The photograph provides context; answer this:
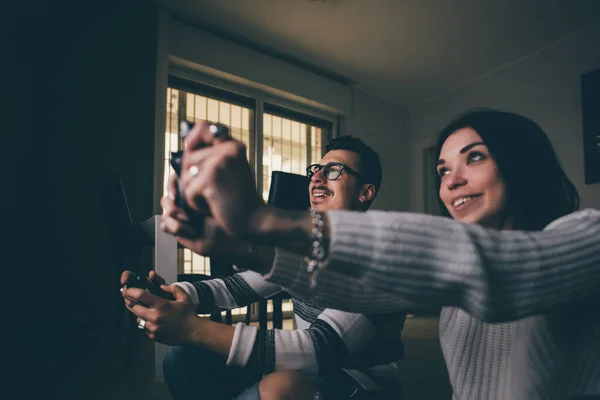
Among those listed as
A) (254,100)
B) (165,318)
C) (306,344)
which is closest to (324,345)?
(306,344)

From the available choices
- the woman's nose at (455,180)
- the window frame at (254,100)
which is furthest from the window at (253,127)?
the woman's nose at (455,180)

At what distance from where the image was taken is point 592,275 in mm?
493

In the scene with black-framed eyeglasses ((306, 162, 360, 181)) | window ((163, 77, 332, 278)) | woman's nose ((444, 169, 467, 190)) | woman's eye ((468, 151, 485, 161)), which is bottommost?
woman's nose ((444, 169, 467, 190))

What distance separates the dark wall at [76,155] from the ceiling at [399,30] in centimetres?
73

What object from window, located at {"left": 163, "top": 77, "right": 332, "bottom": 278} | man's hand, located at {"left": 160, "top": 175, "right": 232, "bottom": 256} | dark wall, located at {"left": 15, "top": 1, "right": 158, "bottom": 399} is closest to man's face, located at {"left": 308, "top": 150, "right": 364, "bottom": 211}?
man's hand, located at {"left": 160, "top": 175, "right": 232, "bottom": 256}

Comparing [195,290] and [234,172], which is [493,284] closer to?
[234,172]

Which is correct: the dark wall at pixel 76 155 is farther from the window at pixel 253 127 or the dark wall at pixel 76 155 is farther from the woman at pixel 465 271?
the woman at pixel 465 271

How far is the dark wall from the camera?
265 cm

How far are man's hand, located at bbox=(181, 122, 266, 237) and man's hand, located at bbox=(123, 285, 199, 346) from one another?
17.9 inches

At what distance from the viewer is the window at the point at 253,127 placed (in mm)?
3742

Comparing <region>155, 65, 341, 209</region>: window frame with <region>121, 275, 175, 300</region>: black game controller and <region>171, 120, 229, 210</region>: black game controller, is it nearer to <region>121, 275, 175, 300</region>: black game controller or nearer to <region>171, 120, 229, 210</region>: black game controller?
<region>121, 275, 175, 300</region>: black game controller

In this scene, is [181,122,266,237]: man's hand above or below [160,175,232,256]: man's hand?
above

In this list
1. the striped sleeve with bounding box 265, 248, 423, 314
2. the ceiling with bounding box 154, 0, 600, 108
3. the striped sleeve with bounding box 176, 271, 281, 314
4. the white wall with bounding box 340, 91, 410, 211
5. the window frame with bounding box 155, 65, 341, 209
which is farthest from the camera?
the white wall with bounding box 340, 91, 410, 211

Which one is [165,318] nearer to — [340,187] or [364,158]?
[340,187]
